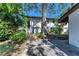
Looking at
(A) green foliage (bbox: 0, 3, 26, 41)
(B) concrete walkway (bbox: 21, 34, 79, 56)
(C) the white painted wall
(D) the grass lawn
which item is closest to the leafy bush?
(A) green foliage (bbox: 0, 3, 26, 41)

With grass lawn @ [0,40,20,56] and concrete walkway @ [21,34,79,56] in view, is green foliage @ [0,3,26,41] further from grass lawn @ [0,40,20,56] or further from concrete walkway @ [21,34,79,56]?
concrete walkway @ [21,34,79,56]

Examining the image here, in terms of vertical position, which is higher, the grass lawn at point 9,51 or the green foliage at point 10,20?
the green foliage at point 10,20

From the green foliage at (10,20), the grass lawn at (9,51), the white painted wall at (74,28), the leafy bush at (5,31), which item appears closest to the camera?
the grass lawn at (9,51)

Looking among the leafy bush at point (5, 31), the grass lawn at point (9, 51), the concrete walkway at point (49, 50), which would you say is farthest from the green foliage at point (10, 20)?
the concrete walkway at point (49, 50)

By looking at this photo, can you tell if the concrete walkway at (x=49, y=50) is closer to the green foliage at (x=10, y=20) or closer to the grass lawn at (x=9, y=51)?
the grass lawn at (x=9, y=51)

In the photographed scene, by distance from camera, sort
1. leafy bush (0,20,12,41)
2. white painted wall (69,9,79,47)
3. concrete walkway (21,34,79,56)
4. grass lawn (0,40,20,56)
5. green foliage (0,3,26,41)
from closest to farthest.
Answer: concrete walkway (21,34,79,56), grass lawn (0,40,20,56), white painted wall (69,9,79,47), green foliage (0,3,26,41), leafy bush (0,20,12,41)

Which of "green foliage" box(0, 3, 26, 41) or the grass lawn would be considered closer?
the grass lawn

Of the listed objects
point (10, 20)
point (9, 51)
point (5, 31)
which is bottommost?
point (9, 51)

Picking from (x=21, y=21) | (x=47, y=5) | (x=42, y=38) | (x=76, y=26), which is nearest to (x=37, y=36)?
(x=42, y=38)

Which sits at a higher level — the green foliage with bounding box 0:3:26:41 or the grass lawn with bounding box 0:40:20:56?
the green foliage with bounding box 0:3:26:41

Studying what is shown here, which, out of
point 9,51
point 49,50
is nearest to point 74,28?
point 49,50

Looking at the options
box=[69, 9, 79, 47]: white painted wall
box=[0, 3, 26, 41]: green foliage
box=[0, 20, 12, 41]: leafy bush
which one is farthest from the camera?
box=[0, 20, 12, 41]: leafy bush

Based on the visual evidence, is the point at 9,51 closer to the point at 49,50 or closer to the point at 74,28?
the point at 49,50

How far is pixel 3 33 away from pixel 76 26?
4999 millimetres
